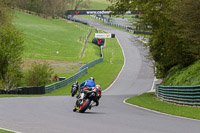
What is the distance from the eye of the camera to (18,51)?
154 ft

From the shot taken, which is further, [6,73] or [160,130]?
[6,73]

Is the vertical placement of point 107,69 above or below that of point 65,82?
below

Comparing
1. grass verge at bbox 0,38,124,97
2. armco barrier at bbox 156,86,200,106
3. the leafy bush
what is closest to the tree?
armco barrier at bbox 156,86,200,106

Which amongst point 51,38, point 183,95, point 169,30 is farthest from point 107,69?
point 183,95

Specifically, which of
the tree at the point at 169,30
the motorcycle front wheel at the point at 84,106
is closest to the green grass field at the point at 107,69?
the tree at the point at 169,30

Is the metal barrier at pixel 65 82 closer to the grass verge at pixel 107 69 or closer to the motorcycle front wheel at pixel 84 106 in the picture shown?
the grass verge at pixel 107 69

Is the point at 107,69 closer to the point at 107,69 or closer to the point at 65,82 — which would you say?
the point at 107,69

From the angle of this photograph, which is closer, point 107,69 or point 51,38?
point 107,69

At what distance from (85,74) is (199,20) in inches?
1444

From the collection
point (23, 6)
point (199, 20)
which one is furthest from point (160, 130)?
point (23, 6)

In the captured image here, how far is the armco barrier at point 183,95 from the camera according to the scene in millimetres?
19188

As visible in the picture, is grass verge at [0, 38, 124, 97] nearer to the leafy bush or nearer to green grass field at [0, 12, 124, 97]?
green grass field at [0, 12, 124, 97]

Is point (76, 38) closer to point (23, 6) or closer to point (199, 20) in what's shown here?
point (23, 6)

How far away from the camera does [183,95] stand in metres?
20.7
